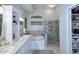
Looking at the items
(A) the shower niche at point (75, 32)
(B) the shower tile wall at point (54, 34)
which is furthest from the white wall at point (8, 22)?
(B) the shower tile wall at point (54, 34)

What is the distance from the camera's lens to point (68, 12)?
3.60 metres

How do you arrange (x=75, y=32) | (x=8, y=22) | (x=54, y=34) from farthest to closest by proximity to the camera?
(x=54, y=34), (x=75, y=32), (x=8, y=22)

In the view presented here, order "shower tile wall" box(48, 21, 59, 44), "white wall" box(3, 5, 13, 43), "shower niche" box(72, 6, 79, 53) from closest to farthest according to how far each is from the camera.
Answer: "white wall" box(3, 5, 13, 43), "shower niche" box(72, 6, 79, 53), "shower tile wall" box(48, 21, 59, 44)

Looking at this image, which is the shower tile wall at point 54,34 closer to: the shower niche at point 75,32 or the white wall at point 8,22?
the shower niche at point 75,32

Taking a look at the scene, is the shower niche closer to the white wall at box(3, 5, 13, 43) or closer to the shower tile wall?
the white wall at box(3, 5, 13, 43)

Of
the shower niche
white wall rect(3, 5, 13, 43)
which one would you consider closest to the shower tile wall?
the shower niche

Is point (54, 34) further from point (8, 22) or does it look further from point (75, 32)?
point (8, 22)

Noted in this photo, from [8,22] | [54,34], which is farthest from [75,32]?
[54,34]

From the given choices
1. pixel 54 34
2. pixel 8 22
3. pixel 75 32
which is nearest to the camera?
pixel 8 22

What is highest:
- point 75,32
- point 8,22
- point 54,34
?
point 8,22

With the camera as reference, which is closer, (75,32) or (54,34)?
(75,32)
